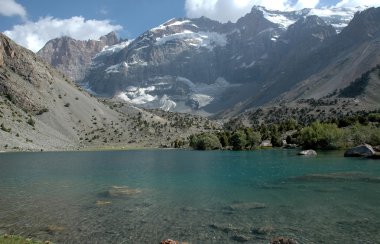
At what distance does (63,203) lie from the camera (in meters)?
46.3

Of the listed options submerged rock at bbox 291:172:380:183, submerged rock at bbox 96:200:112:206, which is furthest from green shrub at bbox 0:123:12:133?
submerged rock at bbox 291:172:380:183

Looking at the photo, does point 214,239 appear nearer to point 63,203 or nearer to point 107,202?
point 107,202

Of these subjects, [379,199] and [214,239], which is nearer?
[214,239]

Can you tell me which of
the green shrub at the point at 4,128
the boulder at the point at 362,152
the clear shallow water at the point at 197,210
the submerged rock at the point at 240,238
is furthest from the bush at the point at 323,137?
the green shrub at the point at 4,128

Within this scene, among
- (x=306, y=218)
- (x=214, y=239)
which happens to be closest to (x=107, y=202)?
(x=214, y=239)

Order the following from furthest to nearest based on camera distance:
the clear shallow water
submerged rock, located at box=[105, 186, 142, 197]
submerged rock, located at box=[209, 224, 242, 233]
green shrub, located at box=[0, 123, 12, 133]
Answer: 1. green shrub, located at box=[0, 123, 12, 133]
2. submerged rock, located at box=[105, 186, 142, 197]
3. submerged rock, located at box=[209, 224, 242, 233]
4. the clear shallow water

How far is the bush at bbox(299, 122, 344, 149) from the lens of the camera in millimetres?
151875

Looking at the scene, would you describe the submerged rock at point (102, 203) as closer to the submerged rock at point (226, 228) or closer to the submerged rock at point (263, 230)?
the submerged rock at point (226, 228)

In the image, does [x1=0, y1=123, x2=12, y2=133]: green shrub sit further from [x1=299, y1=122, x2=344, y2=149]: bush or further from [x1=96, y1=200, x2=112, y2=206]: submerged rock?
[x1=96, y1=200, x2=112, y2=206]: submerged rock

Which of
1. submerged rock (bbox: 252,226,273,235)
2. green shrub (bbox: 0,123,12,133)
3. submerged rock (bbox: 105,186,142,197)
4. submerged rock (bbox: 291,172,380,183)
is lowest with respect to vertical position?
submerged rock (bbox: 252,226,273,235)

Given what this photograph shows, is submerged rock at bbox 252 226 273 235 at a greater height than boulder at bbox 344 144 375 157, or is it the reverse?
boulder at bbox 344 144 375 157

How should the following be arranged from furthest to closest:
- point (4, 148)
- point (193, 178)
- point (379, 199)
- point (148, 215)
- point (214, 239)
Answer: point (4, 148), point (193, 178), point (379, 199), point (148, 215), point (214, 239)

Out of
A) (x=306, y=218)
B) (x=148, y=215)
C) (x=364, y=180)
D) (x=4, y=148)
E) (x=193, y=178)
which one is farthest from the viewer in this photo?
(x=4, y=148)

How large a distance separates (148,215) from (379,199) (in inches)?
1016
